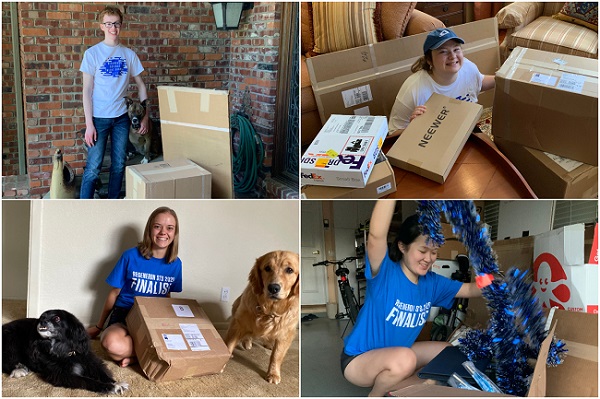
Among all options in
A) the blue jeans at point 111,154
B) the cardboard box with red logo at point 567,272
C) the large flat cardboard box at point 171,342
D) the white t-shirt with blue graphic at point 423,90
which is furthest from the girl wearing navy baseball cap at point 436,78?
the blue jeans at point 111,154

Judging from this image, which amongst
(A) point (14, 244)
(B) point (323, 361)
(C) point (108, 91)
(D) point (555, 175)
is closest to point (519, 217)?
(D) point (555, 175)

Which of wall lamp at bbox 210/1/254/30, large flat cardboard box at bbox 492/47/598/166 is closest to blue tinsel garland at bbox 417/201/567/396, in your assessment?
large flat cardboard box at bbox 492/47/598/166

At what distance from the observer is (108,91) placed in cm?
256

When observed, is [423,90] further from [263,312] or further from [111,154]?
[111,154]

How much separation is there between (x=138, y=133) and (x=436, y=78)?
4.72ft

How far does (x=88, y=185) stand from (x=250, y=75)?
1029 millimetres

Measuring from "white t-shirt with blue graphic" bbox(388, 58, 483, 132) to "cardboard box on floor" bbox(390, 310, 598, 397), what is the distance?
104cm

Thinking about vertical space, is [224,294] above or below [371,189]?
below

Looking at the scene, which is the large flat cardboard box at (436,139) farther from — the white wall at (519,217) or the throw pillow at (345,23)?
the throw pillow at (345,23)

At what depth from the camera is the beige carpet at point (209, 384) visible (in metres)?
1.94

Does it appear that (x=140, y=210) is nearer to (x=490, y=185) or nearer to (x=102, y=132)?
(x=102, y=132)

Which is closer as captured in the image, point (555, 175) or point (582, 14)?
point (555, 175)

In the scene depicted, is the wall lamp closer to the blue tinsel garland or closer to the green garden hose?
the green garden hose

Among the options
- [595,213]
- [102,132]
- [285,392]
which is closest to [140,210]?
[102,132]
